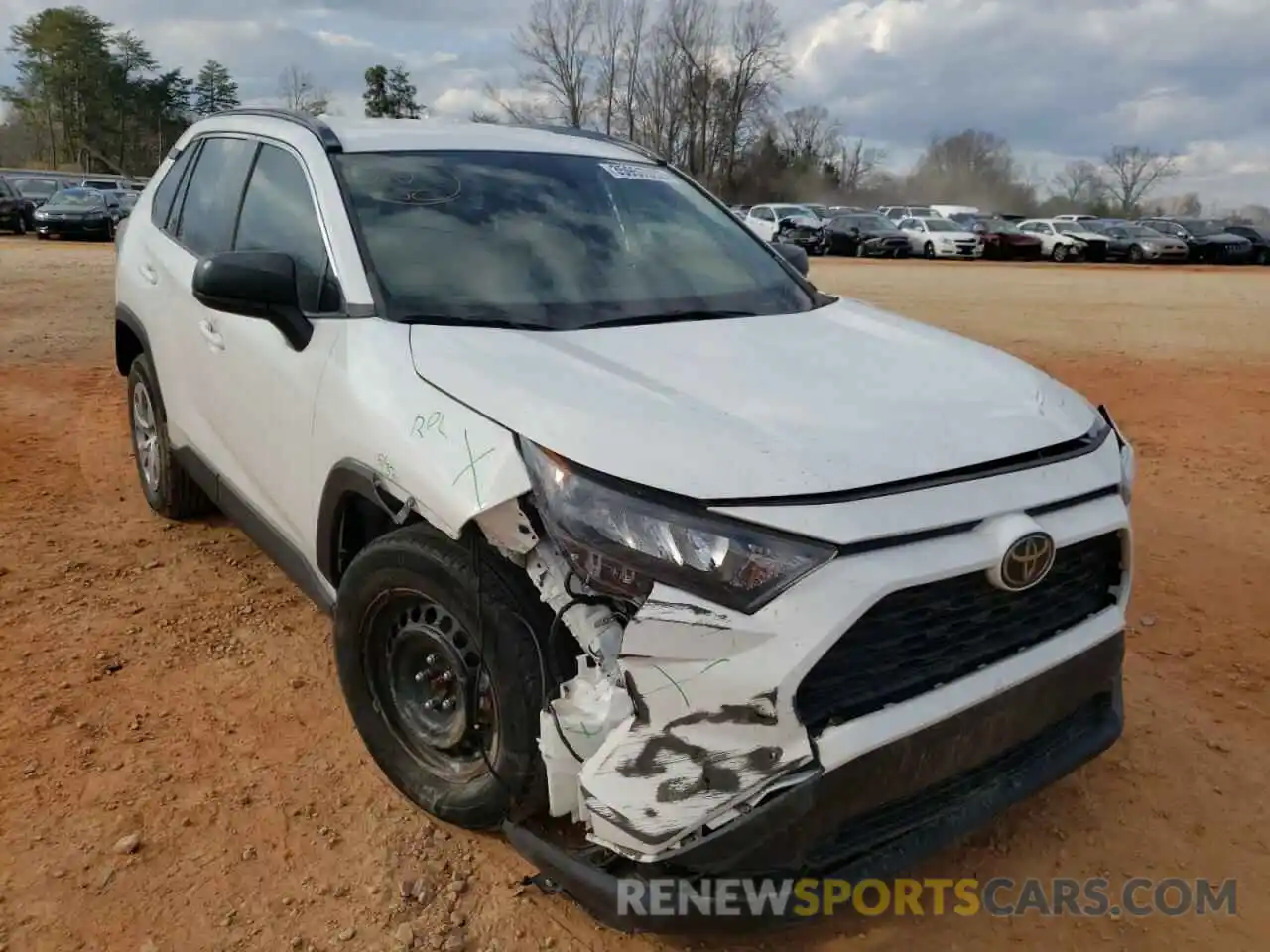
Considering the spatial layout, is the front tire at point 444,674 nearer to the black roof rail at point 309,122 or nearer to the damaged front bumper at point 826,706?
the damaged front bumper at point 826,706

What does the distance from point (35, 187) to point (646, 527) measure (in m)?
38.2

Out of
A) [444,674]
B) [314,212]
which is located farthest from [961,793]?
[314,212]

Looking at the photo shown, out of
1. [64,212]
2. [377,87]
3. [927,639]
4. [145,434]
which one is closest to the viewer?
[927,639]

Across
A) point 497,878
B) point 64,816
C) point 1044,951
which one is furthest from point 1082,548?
point 64,816

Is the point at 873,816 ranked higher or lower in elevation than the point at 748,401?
lower

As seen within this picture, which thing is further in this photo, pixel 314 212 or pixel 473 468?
pixel 314 212

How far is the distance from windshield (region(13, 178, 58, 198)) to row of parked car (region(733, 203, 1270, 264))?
22.7 meters

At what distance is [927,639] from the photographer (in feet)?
7.09

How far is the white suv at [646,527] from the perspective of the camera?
6.63 feet

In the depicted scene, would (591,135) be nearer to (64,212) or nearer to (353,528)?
(353,528)

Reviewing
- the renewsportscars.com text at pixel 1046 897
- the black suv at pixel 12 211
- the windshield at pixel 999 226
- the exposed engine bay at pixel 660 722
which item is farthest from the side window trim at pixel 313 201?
the windshield at pixel 999 226

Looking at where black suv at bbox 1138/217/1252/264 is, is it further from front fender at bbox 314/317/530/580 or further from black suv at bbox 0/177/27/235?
front fender at bbox 314/317/530/580

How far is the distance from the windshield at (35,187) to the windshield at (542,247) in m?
34.6

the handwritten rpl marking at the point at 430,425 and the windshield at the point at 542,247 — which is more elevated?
the windshield at the point at 542,247
